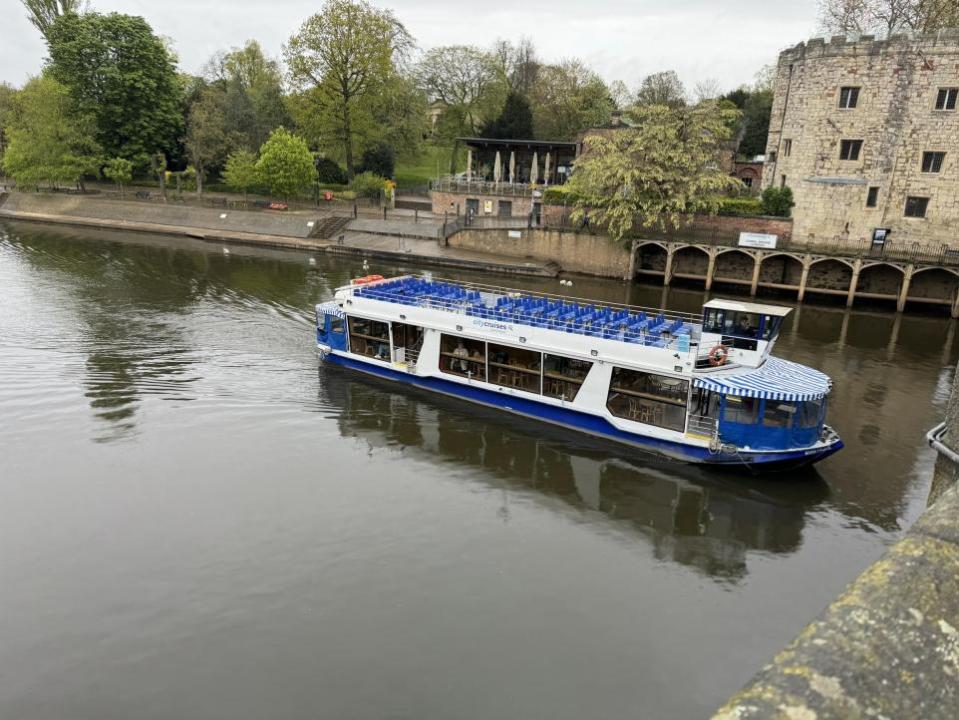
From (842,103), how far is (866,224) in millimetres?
7408

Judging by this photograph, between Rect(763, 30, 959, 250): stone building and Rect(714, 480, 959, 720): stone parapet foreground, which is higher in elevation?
Rect(763, 30, 959, 250): stone building

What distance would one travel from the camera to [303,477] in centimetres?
1736

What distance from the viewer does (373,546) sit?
1452 cm

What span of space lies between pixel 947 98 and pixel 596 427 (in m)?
33.0

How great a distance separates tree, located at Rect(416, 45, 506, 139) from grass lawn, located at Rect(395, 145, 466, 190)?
5.79 m

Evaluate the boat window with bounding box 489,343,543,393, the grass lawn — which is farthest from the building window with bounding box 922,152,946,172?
the grass lawn

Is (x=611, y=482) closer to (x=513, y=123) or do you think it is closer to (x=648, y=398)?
(x=648, y=398)

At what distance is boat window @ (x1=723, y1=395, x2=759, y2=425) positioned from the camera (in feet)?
58.2

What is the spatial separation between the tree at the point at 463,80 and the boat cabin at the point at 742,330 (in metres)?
59.3

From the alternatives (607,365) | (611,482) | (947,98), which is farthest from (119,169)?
(947,98)

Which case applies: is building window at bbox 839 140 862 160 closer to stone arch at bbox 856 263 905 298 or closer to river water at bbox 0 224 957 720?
stone arch at bbox 856 263 905 298

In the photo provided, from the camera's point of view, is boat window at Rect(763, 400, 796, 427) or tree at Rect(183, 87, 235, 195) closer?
boat window at Rect(763, 400, 796, 427)

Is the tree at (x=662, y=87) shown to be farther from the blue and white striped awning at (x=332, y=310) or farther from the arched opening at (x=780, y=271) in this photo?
the blue and white striped awning at (x=332, y=310)

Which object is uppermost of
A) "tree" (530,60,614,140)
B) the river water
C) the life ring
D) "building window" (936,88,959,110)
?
"tree" (530,60,614,140)
